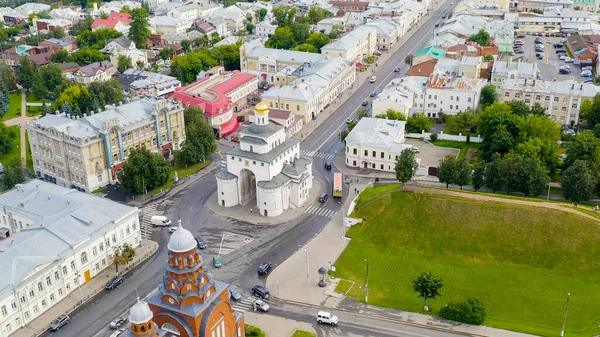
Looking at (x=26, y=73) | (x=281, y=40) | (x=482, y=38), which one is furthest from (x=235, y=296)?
(x=482, y=38)

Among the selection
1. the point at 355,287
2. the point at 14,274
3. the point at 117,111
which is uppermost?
the point at 117,111

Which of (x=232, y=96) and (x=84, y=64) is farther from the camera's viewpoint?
(x=84, y=64)

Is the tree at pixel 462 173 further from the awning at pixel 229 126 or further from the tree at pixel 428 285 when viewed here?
the awning at pixel 229 126

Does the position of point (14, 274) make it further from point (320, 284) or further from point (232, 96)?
point (232, 96)

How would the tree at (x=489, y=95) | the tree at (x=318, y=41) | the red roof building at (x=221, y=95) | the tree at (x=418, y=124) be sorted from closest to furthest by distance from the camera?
1. the tree at (x=418, y=124)
2. the red roof building at (x=221, y=95)
3. the tree at (x=489, y=95)
4. the tree at (x=318, y=41)

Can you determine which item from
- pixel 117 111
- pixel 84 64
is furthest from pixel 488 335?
pixel 84 64

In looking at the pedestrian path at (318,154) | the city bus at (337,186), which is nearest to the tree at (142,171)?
the pedestrian path at (318,154)

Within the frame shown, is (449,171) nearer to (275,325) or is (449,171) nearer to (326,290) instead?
(326,290)
